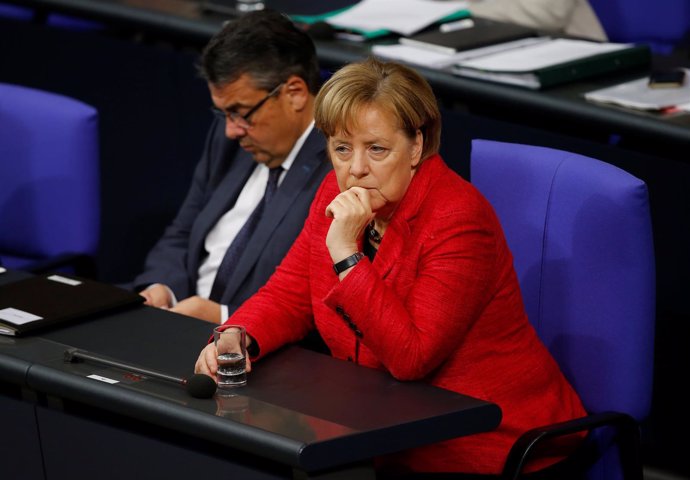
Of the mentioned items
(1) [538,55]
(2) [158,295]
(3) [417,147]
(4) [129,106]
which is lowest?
(2) [158,295]

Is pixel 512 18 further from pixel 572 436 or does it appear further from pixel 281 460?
pixel 281 460

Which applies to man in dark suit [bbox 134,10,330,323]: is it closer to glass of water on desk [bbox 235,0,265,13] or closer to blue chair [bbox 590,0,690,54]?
glass of water on desk [bbox 235,0,265,13]

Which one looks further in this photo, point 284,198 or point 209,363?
point 284,198

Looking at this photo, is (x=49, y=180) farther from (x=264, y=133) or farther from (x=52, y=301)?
(x=52, y=301)

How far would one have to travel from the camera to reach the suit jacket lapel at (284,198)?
9.42ft

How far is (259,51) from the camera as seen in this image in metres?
2.86

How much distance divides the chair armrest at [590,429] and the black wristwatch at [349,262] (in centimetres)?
42

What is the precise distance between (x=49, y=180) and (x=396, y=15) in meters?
1.28

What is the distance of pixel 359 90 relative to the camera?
2209mm

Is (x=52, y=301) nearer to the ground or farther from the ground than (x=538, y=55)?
nearer to the ground

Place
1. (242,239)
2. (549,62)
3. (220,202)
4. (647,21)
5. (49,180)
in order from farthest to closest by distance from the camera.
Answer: (647,21) < (549,62) < (49,180) < (220,202) < (242,239)

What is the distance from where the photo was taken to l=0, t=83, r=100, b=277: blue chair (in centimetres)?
318

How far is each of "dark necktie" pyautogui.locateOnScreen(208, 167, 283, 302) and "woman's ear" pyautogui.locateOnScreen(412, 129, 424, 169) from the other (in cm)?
76

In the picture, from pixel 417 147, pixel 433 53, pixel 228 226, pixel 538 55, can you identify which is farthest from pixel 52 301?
pixel 538 55
